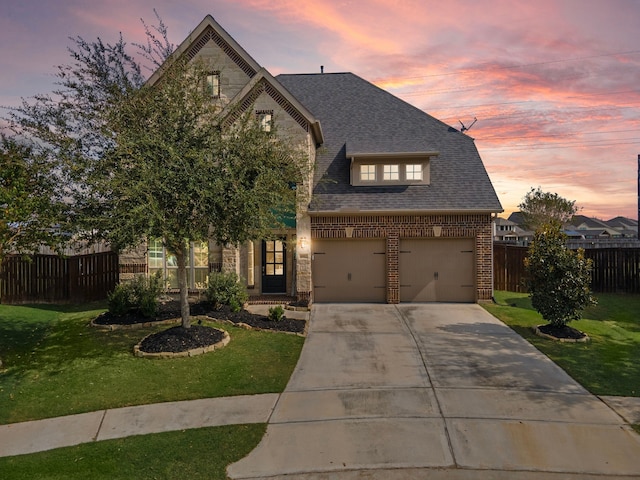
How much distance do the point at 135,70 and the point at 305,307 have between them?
900cm

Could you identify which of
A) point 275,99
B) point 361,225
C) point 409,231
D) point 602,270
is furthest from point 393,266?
point 602,270

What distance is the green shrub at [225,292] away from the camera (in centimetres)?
1362

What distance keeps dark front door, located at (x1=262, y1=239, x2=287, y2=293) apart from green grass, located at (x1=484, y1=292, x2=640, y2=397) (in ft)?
24.9

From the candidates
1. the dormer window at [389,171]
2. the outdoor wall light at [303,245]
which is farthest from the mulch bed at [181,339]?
the dormer window at [389,171]

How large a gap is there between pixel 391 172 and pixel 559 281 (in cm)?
767

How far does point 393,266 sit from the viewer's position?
53.1 feet

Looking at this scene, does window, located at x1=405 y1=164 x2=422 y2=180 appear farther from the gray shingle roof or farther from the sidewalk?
the sidewalk

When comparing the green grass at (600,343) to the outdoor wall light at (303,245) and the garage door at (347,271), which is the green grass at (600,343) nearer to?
the garage door at (347,271)

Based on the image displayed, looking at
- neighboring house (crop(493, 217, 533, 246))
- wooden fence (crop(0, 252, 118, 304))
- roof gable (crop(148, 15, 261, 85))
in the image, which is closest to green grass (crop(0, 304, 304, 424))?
wooden fence (crop(0, 252, 118, 304))

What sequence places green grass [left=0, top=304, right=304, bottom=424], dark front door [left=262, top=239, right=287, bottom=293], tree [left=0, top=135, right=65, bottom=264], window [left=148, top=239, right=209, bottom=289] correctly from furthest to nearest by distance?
dark front door [left=262, top=239, right=287, bottom=293], window [left=148, top=239, right=209, bottom=289], tree [left=0, top=135, right=65, bottom=264], green grass [left=0, top=304, right=304, bottom=424]

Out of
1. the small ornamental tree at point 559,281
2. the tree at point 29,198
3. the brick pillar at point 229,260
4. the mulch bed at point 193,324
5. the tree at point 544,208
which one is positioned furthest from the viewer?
the tree at point 544,208

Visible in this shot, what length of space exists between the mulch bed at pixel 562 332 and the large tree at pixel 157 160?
8.14 m

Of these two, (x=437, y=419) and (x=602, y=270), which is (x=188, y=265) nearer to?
(x=437, y=419)

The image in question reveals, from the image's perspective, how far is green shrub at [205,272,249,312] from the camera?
44.7 feet
